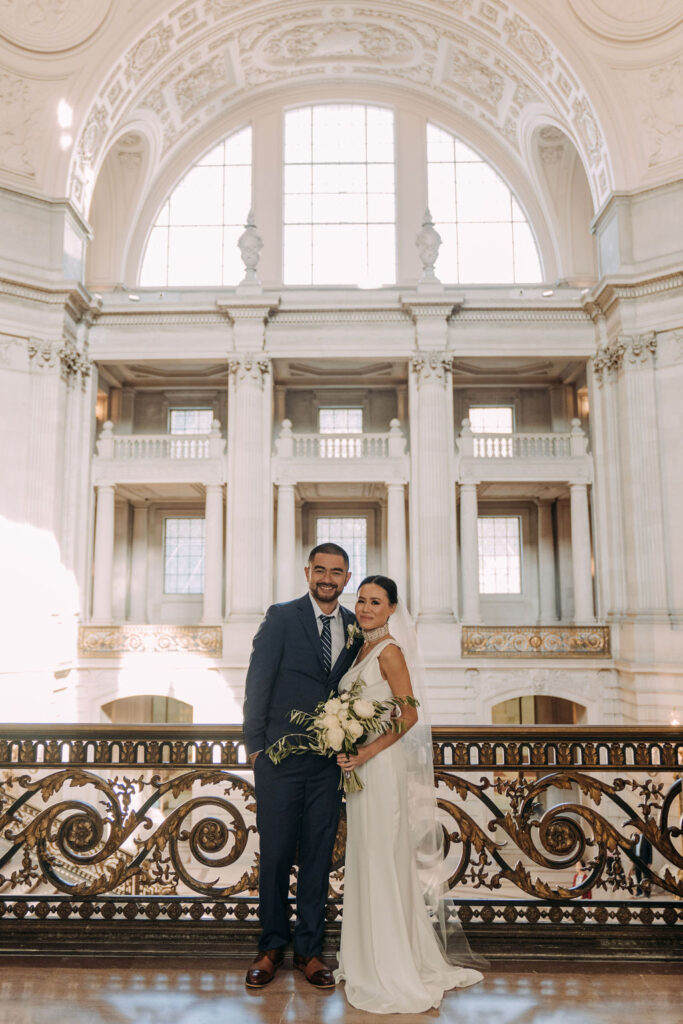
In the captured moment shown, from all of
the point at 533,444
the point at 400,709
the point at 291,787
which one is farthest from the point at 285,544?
the point at 400,709

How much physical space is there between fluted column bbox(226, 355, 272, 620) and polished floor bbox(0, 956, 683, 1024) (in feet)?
44.8

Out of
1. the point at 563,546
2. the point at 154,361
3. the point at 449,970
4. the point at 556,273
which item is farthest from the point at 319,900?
the point at 556,273

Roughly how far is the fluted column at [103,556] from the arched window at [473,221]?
438 inches

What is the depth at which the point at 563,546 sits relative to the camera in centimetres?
2088

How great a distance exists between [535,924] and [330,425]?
18.1 meters

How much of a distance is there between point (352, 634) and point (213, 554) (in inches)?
578

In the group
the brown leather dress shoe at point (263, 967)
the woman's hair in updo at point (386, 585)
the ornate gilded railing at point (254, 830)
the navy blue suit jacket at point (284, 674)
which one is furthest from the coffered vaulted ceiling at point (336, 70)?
the brown leather dress shoe at point (263, 967)

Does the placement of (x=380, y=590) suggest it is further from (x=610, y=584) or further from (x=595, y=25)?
(x=595, y=25)

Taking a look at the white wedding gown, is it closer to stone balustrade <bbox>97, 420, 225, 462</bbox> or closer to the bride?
the bride

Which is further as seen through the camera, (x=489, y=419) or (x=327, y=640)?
(x=489, y=419)

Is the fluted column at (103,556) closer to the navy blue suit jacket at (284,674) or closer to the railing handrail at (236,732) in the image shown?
the railing handrail at (236,732)

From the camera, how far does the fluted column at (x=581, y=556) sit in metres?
18.1

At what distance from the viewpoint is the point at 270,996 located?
364cm

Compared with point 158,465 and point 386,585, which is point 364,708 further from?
point 158,465
